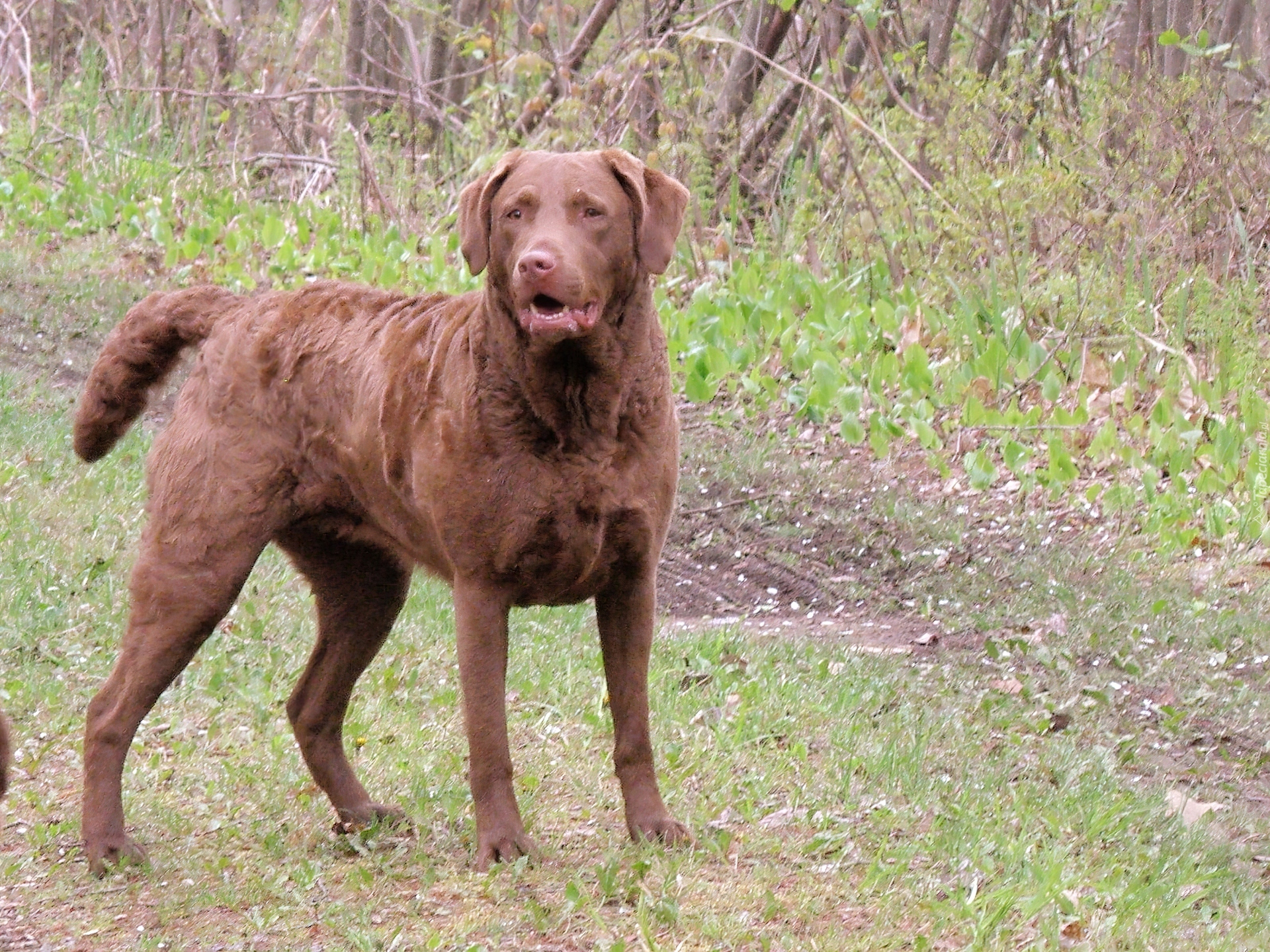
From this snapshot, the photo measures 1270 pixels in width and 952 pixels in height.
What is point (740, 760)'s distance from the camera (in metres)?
5.15

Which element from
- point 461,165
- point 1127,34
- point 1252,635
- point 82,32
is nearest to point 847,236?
point 1127,34

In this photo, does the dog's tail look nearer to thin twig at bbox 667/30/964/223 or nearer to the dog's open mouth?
the dog's open mouth

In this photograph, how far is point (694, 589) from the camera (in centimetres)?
724

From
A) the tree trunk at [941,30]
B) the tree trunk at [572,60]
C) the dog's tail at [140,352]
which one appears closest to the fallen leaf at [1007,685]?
the dog's tail at [140,352]

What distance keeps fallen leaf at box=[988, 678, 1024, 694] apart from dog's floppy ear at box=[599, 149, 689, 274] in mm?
2662

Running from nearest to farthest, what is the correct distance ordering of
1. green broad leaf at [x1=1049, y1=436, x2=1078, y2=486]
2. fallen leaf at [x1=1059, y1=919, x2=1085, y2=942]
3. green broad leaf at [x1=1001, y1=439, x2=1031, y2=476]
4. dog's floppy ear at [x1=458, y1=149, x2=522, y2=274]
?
1. fallen leaf at [x1=1059, y1=919, x2=1085, y2=942]
2. dog's floppy ear at [x1=458, y1=149, x2=522, y2=274]
3. green broad leaf at [x1=1049, y1=436, x2=1078, y2=486]
4. green broad leaf at [x1=1001, y1=439, x2=1031, y2=476]

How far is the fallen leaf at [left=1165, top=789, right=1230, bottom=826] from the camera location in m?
4.91

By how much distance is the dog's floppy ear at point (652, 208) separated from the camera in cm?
407

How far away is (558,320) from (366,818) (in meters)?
1.72

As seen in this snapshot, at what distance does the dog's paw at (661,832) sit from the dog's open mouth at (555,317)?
136 centimetres

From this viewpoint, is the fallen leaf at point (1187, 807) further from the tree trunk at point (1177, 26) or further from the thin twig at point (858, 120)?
the tree trunk at point (1177, 26)

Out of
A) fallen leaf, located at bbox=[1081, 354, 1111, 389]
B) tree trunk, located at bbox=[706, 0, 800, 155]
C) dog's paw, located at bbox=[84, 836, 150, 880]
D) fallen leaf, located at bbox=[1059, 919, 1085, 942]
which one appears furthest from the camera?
tree trunk, located at bbox=[706, 0, 800, 155]

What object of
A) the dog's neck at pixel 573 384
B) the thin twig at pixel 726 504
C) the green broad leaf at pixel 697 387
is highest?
the dog's neck at pixel 573 384

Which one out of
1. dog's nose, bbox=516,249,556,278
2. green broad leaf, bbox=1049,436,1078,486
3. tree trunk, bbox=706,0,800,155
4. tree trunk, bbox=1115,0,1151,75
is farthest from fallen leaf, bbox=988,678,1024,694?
tree trunk, bbox=706,0,800,155
